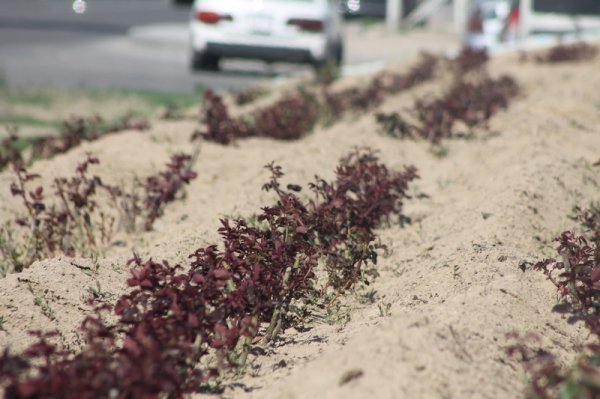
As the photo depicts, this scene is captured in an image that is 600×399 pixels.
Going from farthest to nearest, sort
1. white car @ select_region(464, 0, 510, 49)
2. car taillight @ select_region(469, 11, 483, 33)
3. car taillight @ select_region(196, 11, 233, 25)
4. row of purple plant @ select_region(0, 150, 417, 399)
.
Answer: car taillight @ select_region(469, 11, 483, 33) < white car @ select_region(464, 0, 510, 49) < car taillight @ select_region(196, 11, 233, 25) < row of purple plant @ select_region(0, 150, 417, 399)

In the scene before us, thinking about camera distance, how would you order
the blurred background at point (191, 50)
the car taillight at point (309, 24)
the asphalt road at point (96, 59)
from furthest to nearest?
1. the car taillight at point (309, 24)
2. the asphalt road at point (96, 59)
3. the blurred background at point (191, 50)

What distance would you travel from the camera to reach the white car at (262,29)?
16.2 meters

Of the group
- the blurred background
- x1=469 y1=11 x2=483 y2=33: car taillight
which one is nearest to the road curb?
the blurred background

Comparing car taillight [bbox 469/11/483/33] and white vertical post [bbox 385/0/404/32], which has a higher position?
car taillight [bbox 469/11/483/33]

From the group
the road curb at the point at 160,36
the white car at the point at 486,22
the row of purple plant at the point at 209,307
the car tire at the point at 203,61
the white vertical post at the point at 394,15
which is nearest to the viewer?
the row of purple plant at the point at 209,307

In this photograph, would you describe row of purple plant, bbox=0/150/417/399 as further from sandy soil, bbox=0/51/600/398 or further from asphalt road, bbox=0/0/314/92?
asphalt road, bbox=0/0/314/92

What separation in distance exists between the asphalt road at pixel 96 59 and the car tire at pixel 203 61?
0.15m

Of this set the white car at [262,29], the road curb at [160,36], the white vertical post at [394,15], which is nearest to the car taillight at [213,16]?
the white car at [262,29]

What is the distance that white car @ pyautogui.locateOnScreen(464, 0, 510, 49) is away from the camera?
1762 cm

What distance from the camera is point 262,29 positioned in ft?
53.3

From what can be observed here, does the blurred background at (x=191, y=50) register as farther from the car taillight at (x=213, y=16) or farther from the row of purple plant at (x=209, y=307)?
→ the row of purple plant at (x=209, y=307)

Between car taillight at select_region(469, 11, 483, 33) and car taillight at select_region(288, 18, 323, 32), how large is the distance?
127 inches

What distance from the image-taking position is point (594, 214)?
18.3 feet

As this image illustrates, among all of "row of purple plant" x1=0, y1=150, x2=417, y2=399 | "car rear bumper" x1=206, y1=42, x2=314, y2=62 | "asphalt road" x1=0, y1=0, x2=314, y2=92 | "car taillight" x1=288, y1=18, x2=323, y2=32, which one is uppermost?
"car taillight" x1=288, y1=18, x2=323, y2=32
